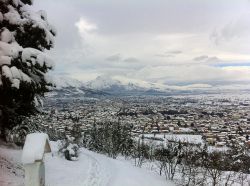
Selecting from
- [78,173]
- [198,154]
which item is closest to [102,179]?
[78,173]

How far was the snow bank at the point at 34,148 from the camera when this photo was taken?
8602mm

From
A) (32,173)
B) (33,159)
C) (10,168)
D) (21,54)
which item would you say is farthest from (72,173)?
(33,159)

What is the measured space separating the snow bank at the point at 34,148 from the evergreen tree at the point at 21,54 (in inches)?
125

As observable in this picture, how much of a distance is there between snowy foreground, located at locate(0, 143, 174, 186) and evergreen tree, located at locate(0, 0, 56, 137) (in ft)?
5.67

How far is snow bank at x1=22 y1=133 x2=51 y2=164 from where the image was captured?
8.60 m

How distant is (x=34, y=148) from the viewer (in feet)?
28.9

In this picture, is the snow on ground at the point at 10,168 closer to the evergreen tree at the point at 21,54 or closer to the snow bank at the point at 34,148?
the evergreen tree at the point at 21,54

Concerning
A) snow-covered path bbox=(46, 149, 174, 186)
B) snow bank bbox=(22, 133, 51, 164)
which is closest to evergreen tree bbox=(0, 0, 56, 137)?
snow-covered path bbox=(46, 149, 174, 186)

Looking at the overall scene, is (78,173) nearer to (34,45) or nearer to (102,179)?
(102,179)

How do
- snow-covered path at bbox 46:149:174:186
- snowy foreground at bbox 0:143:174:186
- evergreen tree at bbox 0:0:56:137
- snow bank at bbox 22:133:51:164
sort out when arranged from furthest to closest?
snow-covered path at bbox 46:149:174:186, snowy foreground at bbox 0:143:174:186, evergreen tree at bbox 0:0:56:137, snow bank at bbox 22:133:51:164

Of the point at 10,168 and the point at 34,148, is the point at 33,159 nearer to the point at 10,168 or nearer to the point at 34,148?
the point at 34,148

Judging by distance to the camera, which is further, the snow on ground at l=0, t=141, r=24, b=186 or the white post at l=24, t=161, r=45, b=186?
the snow on ground at l=0, t=141, r=24, b=186

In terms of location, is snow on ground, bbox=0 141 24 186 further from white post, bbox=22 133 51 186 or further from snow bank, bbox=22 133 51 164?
snow bank, bbox=22 133 51 164

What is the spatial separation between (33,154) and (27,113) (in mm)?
7880
